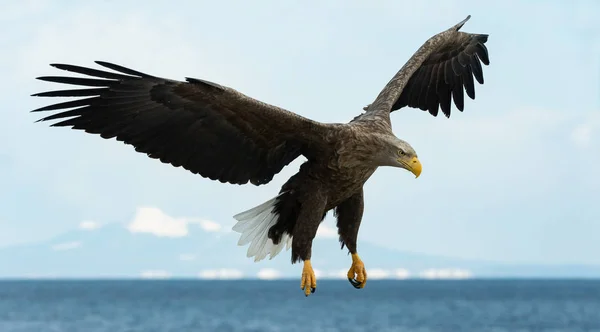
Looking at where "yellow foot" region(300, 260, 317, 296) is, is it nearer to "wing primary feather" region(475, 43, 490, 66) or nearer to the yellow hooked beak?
the yellow hooked beak

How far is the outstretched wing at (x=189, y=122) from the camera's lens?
712 cm

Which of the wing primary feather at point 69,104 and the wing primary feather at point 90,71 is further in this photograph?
the wing primary feather at point 69,104

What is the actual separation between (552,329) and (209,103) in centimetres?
5207

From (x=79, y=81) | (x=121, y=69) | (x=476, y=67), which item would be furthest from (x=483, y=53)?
(x=79, y=81)

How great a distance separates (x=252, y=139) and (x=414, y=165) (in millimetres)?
1324

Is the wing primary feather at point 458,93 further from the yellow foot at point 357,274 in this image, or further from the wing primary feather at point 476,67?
the yellow foot at point 357,274

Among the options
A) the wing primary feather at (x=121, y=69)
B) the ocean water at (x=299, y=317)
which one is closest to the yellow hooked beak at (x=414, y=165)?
the wing primary feather at (x=121, y=69)

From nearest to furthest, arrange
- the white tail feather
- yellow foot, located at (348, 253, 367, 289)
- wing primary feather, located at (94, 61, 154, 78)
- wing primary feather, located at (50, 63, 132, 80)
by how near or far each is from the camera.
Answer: wing primary feather, located at (50, 63, 132, 80) < wing primary feather, located at (94, 61, 154, 78) < yellow foot, located at (348, 253, 367, 289) < the white tail feather

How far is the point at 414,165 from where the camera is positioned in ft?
22.5

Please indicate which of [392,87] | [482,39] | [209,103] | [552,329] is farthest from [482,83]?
[552,329]

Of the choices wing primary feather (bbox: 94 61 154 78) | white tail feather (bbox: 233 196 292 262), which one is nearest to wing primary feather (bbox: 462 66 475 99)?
white tail feather (bbox: 233 196 292 262)

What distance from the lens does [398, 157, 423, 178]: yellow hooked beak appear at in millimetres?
6840

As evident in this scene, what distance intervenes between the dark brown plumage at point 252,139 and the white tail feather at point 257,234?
0.06 meters

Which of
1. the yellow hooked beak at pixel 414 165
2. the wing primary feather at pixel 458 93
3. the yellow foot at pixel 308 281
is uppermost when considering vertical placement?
the wing primary feather at pixel 458 93
